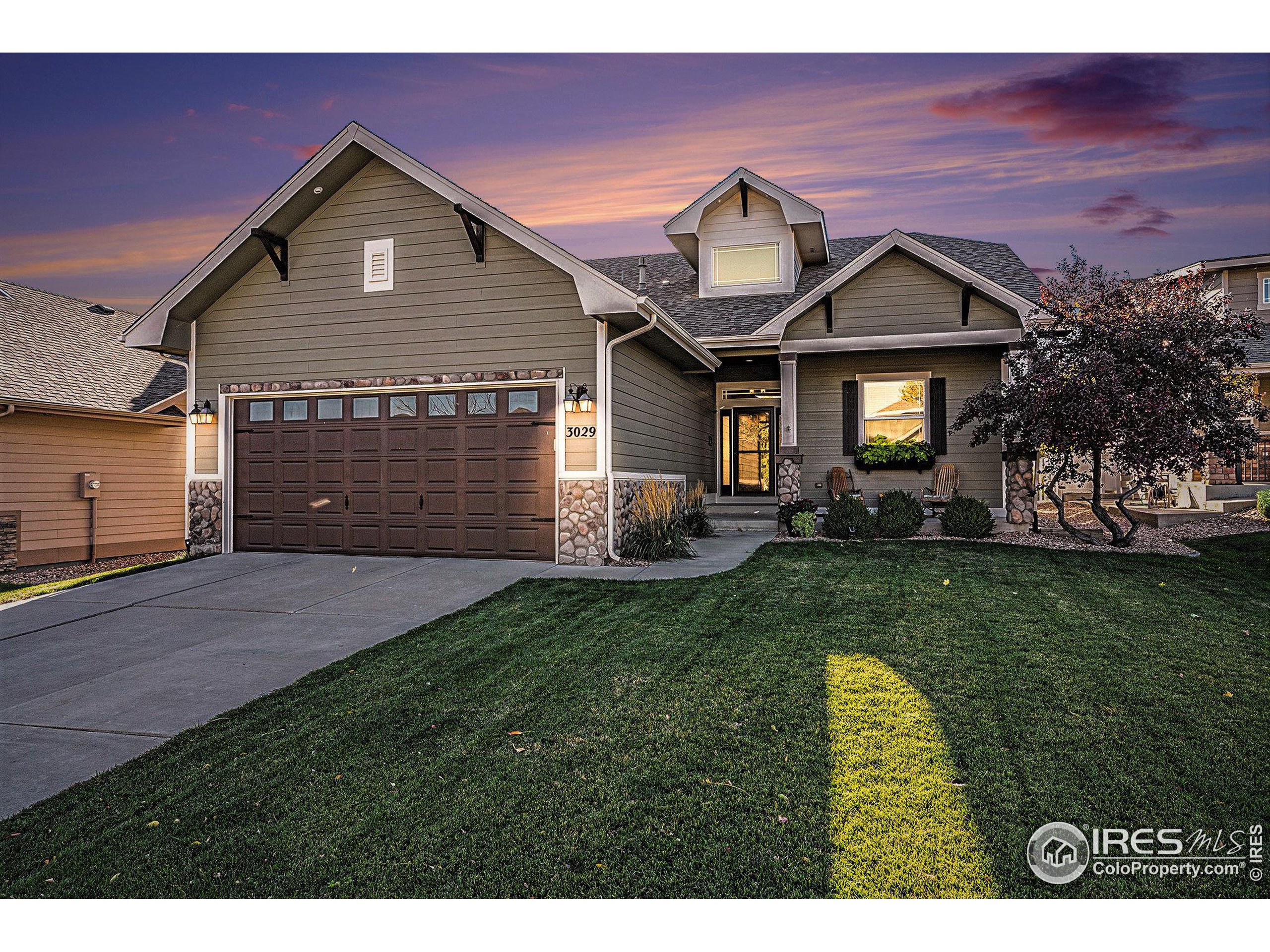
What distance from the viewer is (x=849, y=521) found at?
38.0 feet

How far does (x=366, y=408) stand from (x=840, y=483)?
8.01 m

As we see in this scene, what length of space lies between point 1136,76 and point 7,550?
1571cm

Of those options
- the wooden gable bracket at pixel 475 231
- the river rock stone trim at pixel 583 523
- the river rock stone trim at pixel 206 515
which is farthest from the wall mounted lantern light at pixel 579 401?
the river rock stone trim at pixel 206 515

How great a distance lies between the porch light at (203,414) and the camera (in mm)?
10727

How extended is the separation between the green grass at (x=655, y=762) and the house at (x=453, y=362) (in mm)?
3910

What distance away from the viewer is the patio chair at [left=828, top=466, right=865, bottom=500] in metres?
12.8

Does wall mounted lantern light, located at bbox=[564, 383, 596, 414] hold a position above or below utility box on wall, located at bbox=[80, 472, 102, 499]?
above

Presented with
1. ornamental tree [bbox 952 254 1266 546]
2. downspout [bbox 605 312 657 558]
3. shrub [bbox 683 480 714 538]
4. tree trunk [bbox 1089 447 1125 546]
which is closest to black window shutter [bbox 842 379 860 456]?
ornamental tree [bbox 952 254 1266 546]

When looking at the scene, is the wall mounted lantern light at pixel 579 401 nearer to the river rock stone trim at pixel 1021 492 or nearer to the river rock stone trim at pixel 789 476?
the river rock stone trim at pixel 789 476

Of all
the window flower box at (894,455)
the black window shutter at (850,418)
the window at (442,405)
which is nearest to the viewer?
the window at (442,405)

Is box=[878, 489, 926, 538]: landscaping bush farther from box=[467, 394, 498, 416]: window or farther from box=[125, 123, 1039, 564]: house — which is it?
box=[467, 394, 498, 416]: window

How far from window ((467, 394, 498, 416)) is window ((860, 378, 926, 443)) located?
692 cm

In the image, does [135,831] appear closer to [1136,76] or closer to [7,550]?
[1136,76]
